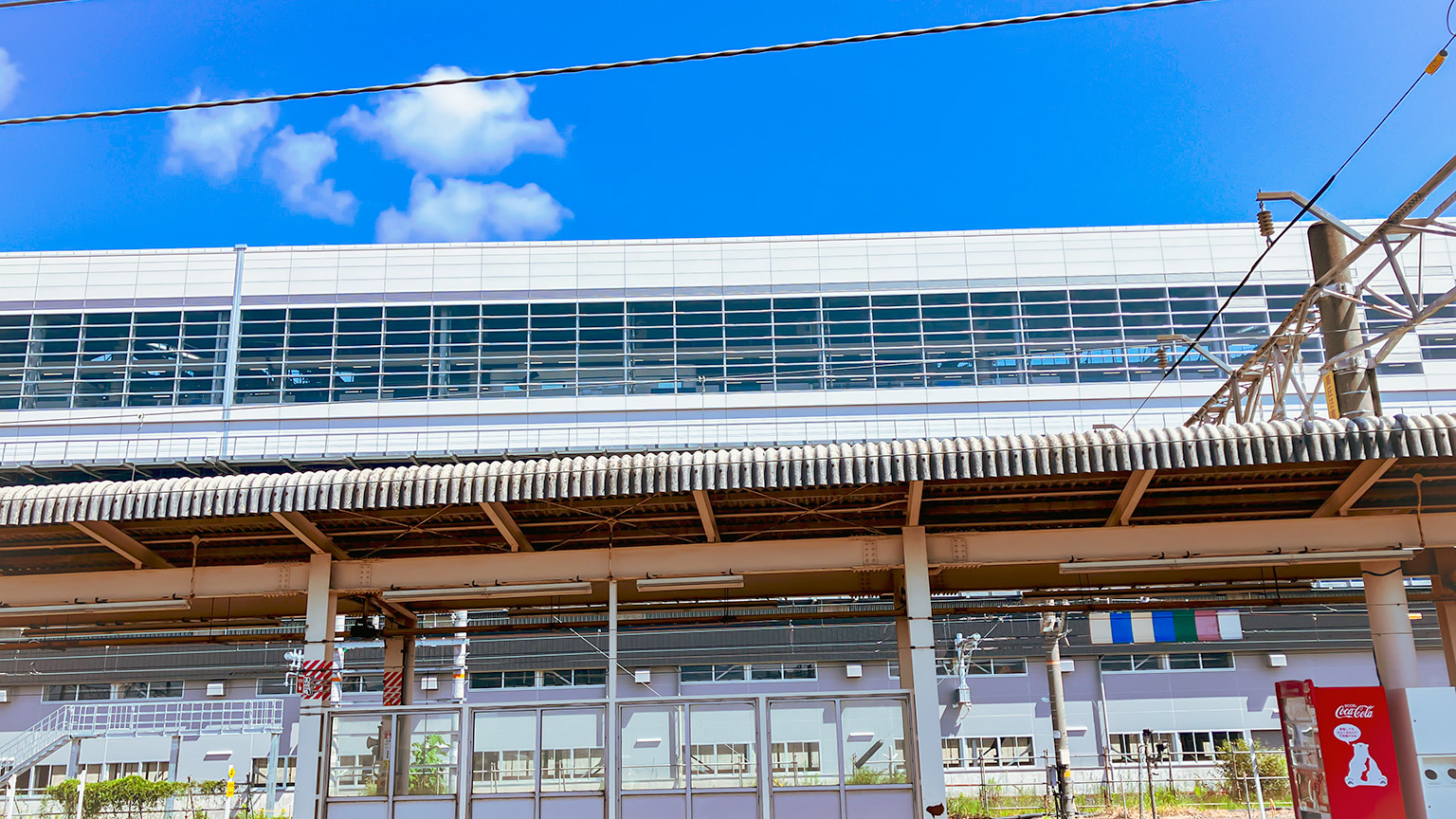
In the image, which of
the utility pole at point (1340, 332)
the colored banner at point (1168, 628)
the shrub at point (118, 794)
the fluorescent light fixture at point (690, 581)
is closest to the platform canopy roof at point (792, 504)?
the fluorescent light fixture at point (690, 581)

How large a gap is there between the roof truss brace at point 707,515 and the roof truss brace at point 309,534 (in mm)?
4708

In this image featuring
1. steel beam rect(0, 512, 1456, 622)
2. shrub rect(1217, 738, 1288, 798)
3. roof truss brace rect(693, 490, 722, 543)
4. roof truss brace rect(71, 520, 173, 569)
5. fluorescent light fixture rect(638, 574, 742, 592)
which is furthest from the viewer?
shrub rect(1217, 738, 1288, 798)

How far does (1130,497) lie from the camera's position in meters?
13.4

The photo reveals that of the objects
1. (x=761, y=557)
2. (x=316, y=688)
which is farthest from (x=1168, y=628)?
(x=316, y=688)

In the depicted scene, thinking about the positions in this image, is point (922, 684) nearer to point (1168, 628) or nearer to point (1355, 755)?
point (1355, 755)

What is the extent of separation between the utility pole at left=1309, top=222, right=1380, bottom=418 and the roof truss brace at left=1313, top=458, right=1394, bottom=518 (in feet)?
29.3

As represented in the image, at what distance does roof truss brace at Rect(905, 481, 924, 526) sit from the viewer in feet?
42.1

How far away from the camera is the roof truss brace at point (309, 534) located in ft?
44.2

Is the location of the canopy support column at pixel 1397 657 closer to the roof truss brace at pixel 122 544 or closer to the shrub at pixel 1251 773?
the shrub at pixel 1251 773

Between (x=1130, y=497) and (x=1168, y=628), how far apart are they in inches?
1041

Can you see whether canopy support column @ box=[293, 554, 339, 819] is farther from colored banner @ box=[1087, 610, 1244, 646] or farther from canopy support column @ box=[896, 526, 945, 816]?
colored banner @ box=[1087, 610, 1244, 646]

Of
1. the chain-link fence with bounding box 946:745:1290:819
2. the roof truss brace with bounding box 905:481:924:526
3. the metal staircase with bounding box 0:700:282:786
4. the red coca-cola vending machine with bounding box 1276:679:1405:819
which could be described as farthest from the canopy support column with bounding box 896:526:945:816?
the metal staircase with bounding box 0:700:282:786

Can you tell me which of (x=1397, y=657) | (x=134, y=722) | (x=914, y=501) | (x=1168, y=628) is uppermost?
(x=1168, y=628)

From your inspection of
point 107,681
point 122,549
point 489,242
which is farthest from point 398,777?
point 489,242
